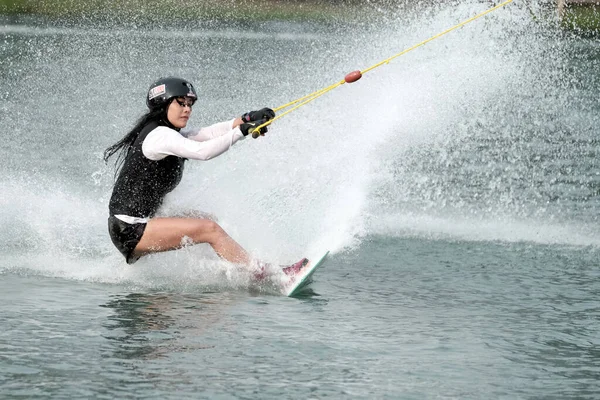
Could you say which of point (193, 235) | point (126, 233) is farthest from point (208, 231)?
point (126, 233)

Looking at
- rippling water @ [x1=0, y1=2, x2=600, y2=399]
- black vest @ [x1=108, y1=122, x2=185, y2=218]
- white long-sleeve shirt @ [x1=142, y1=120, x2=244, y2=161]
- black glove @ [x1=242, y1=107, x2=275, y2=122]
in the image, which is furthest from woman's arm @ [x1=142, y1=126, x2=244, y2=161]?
rippling water @ [x1=0, y1=2, x2=600, y2=399]

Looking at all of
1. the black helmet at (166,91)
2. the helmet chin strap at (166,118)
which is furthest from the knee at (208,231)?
the black helmet at (166,91)

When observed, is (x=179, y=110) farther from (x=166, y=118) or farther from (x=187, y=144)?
Result: (x=187, y=144)

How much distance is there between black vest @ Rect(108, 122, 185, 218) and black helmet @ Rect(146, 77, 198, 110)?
0.16m

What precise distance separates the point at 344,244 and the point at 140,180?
2394 millimetres

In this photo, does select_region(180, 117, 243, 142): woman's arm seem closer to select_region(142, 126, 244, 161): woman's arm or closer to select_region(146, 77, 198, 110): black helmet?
select_region(146, 77, 198, 110): black helmet

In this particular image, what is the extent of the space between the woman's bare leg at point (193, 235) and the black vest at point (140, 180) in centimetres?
19

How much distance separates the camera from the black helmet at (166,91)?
9188 millimetres

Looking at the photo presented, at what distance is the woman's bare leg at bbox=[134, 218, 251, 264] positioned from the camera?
9172mm

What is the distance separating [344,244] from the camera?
1100cm

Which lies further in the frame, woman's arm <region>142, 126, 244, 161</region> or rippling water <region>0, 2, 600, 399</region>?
woman's arm <region>142, 126, 244, 161</region>

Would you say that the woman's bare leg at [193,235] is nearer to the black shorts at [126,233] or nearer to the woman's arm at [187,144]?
the black shorts at [126,233]

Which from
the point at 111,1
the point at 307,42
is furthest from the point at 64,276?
the point at 111,1

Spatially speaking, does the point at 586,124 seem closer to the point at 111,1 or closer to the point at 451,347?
the point at 451,347
